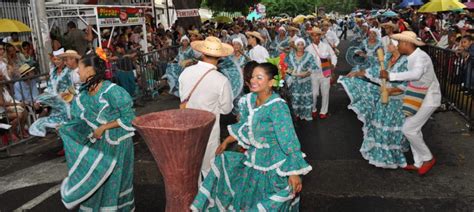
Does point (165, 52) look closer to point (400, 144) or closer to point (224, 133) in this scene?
point (224, 133)

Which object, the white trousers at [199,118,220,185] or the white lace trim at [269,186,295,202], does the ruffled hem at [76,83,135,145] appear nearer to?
the white trousers at [199,118,220,185]

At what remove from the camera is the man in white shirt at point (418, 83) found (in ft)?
16.9

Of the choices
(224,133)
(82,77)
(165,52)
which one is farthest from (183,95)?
(165,52)

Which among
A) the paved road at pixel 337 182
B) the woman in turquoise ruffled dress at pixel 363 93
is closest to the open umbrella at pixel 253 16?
the paved road at pixel 337 182

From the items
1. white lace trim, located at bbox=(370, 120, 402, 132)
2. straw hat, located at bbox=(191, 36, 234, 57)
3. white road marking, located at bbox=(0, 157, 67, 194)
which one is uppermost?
straw hat, located at bbox=(191, 36, 234, 57)

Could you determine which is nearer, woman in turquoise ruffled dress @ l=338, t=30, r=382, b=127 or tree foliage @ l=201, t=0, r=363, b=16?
woman in turquoise ruffled dress @ l=338, t=30, r=382, b=127

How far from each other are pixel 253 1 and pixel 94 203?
30.6 metres

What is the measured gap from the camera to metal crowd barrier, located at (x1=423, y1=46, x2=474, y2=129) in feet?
27.0

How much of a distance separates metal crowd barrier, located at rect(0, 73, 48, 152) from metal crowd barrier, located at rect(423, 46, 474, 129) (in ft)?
24.4

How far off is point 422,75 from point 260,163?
2778 millimetres

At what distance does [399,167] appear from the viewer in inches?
230

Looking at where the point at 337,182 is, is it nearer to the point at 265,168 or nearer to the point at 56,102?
the point at 265,168

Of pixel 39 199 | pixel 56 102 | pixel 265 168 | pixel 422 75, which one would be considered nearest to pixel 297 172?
pixel 265 168

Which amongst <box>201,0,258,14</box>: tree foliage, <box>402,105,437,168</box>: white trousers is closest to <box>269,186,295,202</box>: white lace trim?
<box>402,105,437,168</box>: white trousers
